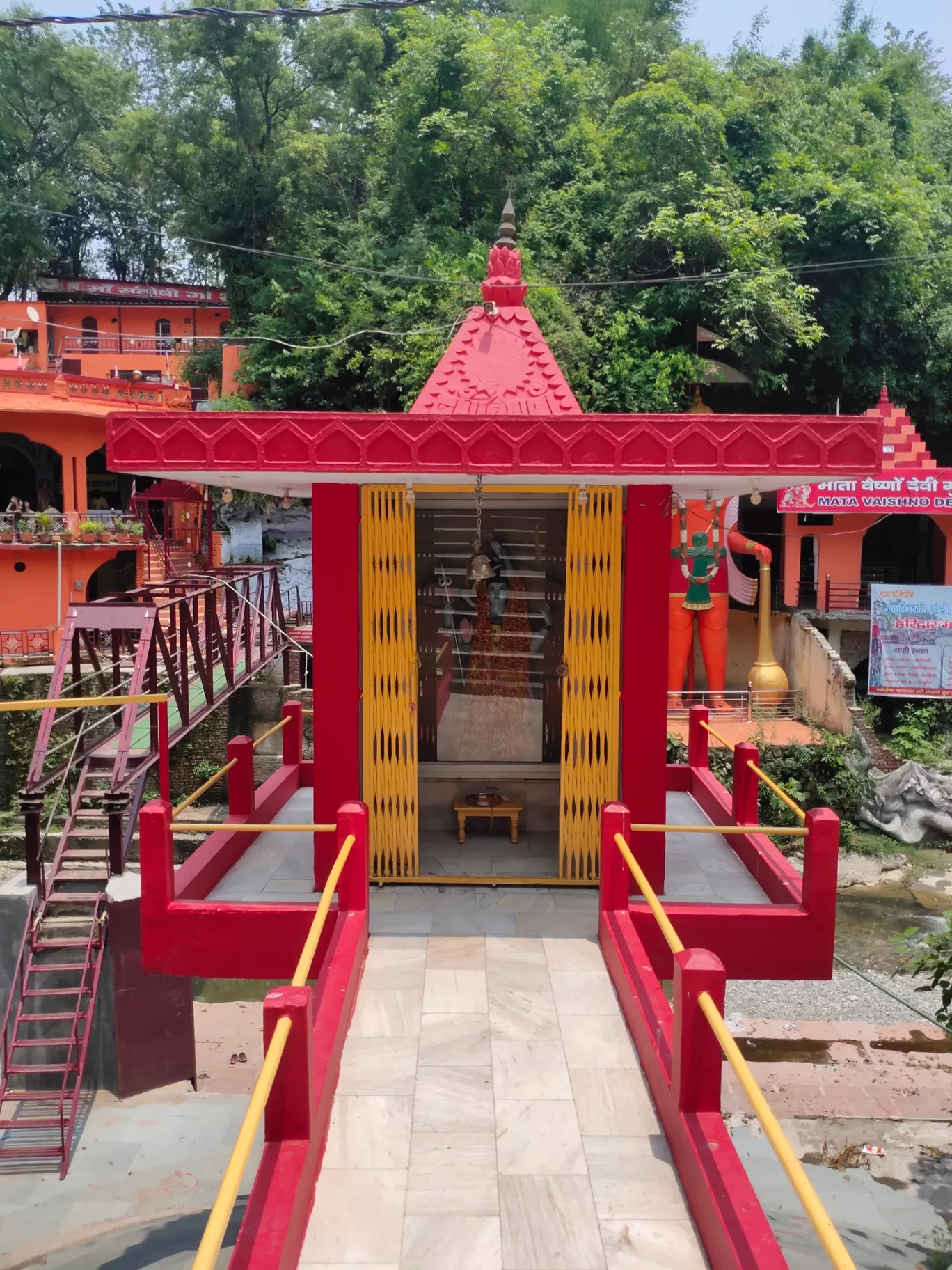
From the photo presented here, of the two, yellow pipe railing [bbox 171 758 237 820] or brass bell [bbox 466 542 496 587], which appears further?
brass bell [bbox 466 542 496 587]

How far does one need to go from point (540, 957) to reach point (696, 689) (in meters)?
16.9

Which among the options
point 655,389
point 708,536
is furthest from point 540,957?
point 655,389

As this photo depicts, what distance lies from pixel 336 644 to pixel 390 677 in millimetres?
482

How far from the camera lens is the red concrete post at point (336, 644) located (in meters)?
7.14

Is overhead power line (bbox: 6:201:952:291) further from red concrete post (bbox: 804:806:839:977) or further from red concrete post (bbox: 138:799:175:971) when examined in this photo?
red concrete post (bbox: 138:799:175:971)

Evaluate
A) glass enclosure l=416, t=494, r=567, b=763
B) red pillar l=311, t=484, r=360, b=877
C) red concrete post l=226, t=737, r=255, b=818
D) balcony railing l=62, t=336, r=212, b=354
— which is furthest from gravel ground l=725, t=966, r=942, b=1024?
balcony railing l=62, t=336, r=212, b=354

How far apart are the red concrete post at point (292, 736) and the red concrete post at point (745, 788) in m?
4.64

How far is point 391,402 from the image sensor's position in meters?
25.1

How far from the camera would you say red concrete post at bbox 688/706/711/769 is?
10406 mm

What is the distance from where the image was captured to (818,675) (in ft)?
69.5

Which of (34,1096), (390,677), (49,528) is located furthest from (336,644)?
(49,528)

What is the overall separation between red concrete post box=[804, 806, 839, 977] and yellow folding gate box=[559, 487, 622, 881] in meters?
1.57

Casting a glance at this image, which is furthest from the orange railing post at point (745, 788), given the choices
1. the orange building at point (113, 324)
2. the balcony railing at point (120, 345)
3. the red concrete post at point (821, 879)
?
the balcony railing at point (120, 345)

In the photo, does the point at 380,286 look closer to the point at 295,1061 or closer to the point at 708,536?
the point at 708,536
